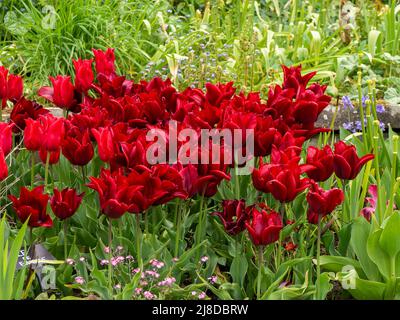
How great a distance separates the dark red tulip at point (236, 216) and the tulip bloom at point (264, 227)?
5.0 inches

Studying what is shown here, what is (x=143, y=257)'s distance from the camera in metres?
2.47

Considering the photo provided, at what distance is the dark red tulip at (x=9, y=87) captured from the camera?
2.95 m

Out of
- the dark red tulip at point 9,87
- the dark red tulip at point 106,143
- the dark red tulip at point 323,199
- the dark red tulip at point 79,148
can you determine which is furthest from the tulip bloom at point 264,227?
the dark red tulip at point 9,87

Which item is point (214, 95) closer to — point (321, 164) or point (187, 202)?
point (187, 202)

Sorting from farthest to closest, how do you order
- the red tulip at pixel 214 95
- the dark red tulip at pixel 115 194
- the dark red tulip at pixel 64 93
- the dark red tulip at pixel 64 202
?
the dark red tulip at pixel 64 93
the red tulip at pixel 214 95
the dark red tulip at pixel 64 202
the dark red tulip at pixel 115 194

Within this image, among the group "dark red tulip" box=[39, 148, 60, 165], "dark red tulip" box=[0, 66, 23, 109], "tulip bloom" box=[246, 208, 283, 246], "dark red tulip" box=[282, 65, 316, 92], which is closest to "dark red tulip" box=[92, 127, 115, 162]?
"dark red tulip" box=[39, 148, 60, 165]

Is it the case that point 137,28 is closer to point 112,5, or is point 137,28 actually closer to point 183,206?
point 112,5

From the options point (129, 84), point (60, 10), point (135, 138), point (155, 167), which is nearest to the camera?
point (155, 167)

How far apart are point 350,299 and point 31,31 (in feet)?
10.5

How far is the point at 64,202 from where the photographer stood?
2.34m

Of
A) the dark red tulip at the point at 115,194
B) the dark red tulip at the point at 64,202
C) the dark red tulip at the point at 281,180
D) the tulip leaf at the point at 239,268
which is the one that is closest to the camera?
the dark red tulip at the point at 115,194

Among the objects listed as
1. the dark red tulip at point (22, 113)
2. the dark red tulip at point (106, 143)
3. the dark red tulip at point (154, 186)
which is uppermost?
the dark red tulip at point (22, 113)

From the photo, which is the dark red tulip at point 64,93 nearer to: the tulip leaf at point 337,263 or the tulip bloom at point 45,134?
the tulip bloom at point 45,134
